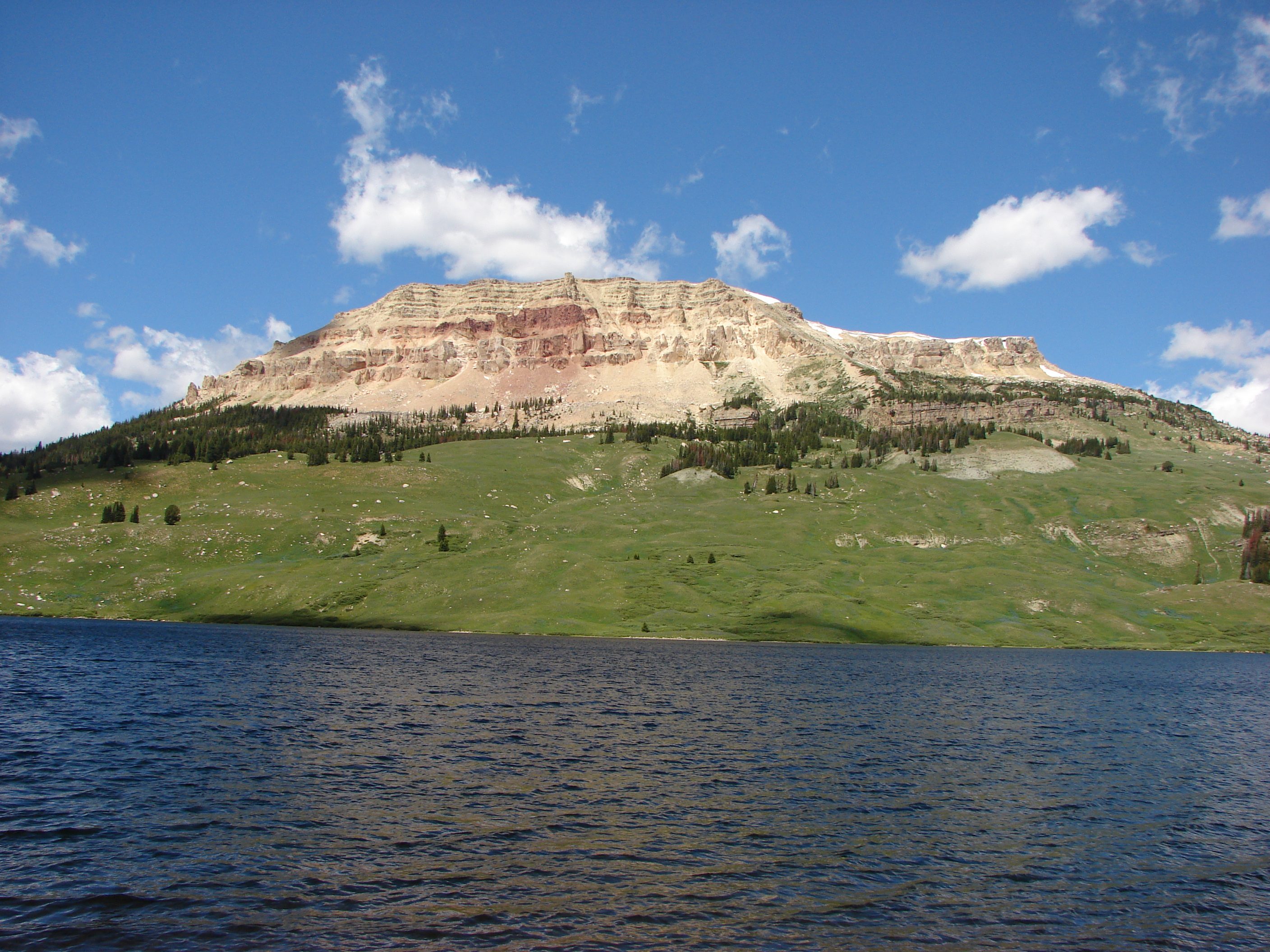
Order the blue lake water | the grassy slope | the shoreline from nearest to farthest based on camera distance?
the blue lake water, the shoreline, the grassy slope

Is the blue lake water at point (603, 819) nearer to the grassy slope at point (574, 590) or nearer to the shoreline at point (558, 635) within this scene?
the shoreline at point (558, 635)

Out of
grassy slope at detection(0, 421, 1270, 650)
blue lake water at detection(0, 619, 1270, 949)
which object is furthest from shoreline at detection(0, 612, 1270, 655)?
blue lake water at detection(0, 619, 1270, 949)

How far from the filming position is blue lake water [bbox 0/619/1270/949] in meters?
23.6

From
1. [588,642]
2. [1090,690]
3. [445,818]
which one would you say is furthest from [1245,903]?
[588,642]

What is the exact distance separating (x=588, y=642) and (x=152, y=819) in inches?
3926

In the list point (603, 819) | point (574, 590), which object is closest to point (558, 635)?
point (574, 590)

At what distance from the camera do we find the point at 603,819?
111ft

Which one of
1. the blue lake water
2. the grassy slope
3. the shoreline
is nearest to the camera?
the blue lake water

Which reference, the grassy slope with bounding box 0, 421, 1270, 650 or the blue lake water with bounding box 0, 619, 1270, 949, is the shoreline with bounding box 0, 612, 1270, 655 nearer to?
the grassy slope with bounding box 0, 421, 1270, 650

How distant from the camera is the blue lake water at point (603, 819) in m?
23.6

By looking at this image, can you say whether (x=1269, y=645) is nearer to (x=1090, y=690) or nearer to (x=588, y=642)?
(x=1090, y=690)

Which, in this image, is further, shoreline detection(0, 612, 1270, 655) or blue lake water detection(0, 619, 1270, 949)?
shoreline detection(0, 612, 1270, 655)

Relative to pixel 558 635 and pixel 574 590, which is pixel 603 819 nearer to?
pixel 558 635

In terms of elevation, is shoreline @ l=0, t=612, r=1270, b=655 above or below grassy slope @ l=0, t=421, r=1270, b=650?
below
